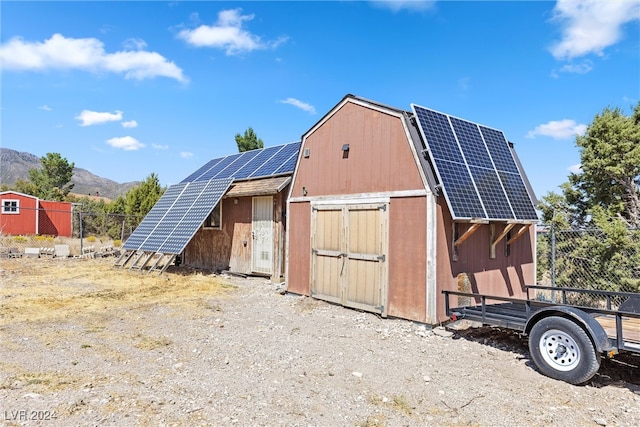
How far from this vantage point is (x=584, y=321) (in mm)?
4516

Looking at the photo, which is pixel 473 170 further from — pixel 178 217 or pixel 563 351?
pixel 178 217

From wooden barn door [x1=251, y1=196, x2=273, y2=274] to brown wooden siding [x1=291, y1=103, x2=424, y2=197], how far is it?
2.69 meters

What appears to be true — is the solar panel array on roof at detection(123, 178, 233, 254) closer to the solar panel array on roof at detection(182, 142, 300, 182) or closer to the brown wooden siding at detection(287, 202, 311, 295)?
the solar panel array on roof at detection(182, 142, 300, 182)

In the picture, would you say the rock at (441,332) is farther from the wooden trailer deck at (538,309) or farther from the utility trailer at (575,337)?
the utility trailer at (575,337)

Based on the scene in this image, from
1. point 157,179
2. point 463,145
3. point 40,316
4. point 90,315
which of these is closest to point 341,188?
point 463,145

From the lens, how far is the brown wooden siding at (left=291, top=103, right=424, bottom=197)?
743 cm

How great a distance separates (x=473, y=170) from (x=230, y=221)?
8624 millimetres

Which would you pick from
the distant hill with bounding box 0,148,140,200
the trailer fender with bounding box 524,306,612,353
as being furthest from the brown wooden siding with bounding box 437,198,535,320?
the distant hill with bounding box 0,148,140,200

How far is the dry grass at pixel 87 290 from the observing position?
805 centimetres

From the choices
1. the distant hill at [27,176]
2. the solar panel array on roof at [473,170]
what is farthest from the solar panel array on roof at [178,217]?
the distant hill at [27,176]

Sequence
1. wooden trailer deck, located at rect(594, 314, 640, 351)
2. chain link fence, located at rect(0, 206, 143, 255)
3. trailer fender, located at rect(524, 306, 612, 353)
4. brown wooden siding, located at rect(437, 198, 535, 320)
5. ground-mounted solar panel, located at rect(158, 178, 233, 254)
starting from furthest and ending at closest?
chain link fence, located at rect(0, 206, 143, 255), ground-mounted solar panel, located at rect(158, 178, 233, 254), brown wooden siding, located at rect(437, 198, 535, 320), wooden trailer deck, located at rect(594, 314, 640, 351), trailer fender, located at rect(524, 306, 612, 353)

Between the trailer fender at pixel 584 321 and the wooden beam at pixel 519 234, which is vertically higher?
the wooden beam at pixel 519 234

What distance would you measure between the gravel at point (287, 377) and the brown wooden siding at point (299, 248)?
2112 mm

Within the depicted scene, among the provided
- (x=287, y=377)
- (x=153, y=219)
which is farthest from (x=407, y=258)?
(x=153, y=219)
